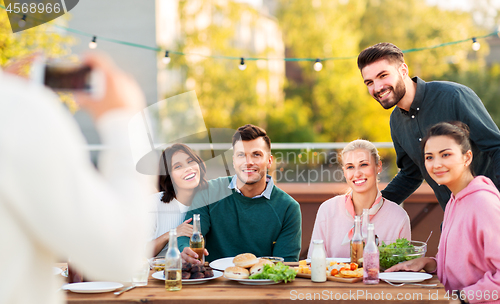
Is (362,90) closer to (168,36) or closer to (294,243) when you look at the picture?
(168,36)

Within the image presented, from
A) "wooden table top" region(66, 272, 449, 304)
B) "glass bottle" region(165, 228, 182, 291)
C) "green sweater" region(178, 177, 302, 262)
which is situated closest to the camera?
"wooden table top" region(66, 272, 449, 304)

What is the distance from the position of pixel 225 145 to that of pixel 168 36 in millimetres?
15768

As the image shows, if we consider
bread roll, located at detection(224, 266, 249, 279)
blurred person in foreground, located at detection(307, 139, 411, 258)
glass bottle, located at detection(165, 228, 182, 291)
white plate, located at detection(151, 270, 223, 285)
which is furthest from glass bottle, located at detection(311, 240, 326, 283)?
blurred person in foreground, located at detection(307, 139, 411, 258)

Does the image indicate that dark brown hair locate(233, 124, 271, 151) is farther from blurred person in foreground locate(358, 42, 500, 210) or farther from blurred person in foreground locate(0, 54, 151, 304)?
blurred person in foreground locate(0, 54, 151, 304)

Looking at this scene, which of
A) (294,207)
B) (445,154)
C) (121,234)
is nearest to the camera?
(121,234)

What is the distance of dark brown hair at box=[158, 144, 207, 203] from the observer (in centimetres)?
266

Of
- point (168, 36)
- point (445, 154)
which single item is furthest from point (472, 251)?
point (168, 36)

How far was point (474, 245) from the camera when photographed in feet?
5.97

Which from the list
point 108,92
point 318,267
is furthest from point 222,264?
point 108,92

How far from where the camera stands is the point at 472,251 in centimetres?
181

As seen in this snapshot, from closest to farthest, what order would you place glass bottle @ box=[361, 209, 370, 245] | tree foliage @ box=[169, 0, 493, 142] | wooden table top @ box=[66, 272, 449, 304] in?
wooden table top @ box=[66, 272, 449, 304]
glass bottle @ box=[361, 209, 370, 245]
tree foliage @ box=[169, 0, 493, 142]

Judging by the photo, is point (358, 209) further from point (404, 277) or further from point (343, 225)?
point (404, 277)

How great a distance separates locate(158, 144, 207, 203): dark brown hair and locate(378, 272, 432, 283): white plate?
126 centimetres

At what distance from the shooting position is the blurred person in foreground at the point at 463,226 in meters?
1.74
